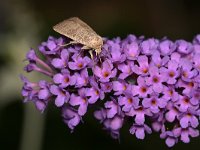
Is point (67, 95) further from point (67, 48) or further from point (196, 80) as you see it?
point (196, 80)

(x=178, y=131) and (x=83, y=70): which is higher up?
(x=83, y=70)

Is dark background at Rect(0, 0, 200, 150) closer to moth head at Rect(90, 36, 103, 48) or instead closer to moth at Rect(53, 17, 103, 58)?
moth at Rect(53, 17, 103, 58)

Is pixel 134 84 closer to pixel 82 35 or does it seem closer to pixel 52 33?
pixel 82 35

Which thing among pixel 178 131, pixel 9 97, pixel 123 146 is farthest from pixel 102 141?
pixel 178 131

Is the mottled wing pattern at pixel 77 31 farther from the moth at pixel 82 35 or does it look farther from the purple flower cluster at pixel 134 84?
the purple flower cluster at pixel 134 84

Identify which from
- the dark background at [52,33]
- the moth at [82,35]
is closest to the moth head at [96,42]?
the moth at [82,35]
